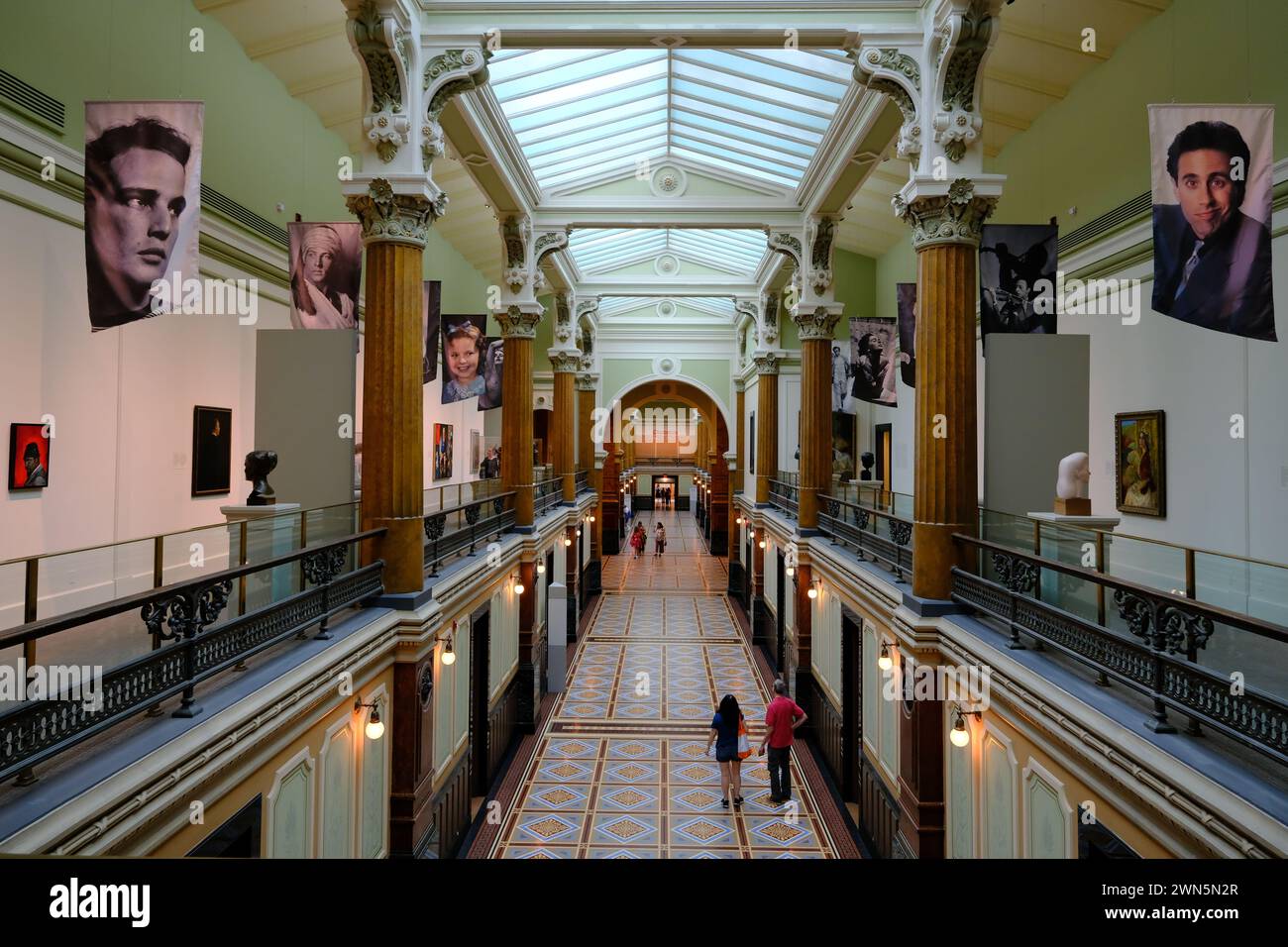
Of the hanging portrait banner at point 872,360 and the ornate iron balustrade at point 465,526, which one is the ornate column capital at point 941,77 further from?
the ornate iron balustrade at point 465,526

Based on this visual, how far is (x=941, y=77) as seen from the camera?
6723 mm

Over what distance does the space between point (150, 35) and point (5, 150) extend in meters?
2.43

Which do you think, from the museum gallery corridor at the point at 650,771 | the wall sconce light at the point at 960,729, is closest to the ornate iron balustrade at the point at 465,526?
the museum gallery corridor at the point at 650,771

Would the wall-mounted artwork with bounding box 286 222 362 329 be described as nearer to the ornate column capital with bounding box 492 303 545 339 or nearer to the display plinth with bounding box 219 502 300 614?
the display plinth with bounding box 219 502 300 614

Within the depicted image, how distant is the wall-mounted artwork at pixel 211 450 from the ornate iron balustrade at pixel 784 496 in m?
9.77

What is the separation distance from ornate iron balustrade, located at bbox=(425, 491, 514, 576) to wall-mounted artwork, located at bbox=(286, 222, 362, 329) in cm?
229

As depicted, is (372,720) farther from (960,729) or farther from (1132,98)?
(1132,98)

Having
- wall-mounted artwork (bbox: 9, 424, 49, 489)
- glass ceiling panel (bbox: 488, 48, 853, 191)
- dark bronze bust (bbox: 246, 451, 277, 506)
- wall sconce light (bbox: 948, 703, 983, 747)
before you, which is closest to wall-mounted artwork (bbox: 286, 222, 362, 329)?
dark bronze bust (bbox: 246, 451, 277, 506)

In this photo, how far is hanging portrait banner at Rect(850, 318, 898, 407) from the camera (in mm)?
11164

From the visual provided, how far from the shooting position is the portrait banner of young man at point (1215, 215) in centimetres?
441

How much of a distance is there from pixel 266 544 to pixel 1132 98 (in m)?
9.88

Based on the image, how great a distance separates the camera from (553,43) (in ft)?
24.7
